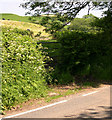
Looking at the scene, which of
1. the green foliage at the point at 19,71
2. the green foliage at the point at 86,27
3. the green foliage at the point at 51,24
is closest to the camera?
the green foliage at the point at 19,71

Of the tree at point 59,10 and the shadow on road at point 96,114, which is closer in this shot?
the shadow on road at point 96,114

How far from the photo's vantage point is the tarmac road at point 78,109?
5.14 meters

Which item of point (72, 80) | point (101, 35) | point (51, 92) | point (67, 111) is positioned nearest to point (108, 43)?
point (101, 35)

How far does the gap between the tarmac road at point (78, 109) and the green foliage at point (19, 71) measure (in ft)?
2.76

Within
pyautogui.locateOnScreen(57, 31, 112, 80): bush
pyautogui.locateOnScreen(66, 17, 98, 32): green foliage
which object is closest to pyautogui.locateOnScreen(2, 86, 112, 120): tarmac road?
pyautogui.locateOnScreen(57, 31, 112, 80): bush

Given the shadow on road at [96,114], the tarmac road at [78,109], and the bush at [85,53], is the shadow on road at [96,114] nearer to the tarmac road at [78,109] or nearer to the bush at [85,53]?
the tarmac road at [78,109]

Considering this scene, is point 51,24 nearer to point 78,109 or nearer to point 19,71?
point 19,71

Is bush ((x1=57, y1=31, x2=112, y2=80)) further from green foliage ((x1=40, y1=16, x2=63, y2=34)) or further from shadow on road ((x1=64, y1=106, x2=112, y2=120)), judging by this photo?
shadow on road ((x1=64, y1=106, x2=112, y2=120))

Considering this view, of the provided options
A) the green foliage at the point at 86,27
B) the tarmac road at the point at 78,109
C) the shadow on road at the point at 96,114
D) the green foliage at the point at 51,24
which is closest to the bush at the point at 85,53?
the green foliage at the point at 86,27

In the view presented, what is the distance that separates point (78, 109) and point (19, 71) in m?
2.24

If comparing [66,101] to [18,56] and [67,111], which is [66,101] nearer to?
[67,111]

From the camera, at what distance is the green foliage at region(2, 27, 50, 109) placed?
616 cm

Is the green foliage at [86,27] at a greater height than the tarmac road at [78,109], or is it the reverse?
the green foliage at [86,27]

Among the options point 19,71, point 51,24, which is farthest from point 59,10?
point 19,71
